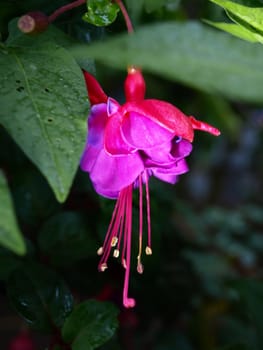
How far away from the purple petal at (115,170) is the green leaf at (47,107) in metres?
0.11

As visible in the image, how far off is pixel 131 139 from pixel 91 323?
0.26m

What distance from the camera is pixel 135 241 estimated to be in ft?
2.85

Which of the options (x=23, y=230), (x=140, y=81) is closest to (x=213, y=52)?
(x=140, y=81)

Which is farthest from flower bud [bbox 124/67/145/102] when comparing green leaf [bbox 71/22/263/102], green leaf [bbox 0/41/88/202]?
green leaf [bbox 71/22/263/102]

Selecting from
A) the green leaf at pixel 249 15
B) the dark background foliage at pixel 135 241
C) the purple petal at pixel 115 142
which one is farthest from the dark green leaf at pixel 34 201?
the green leaf at pixel 249 15

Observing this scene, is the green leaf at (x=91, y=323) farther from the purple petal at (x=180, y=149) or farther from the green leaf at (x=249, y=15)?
the green leaf at (x=249, y=15)

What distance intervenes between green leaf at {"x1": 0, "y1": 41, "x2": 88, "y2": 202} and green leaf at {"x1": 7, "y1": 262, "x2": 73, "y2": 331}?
12.6 inches

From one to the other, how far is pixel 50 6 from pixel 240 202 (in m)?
1.86

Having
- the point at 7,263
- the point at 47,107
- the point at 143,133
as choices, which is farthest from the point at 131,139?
the point at 7,263

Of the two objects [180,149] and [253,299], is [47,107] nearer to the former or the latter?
[180,149]

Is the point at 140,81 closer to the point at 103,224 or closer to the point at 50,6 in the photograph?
the point at 50,6

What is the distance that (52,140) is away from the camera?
1.69 ft

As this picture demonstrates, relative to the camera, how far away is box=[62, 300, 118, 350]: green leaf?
29.7 inches

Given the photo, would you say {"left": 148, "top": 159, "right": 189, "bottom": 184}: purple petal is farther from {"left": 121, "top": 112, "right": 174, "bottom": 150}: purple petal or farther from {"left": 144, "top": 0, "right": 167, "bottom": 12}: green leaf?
{"left": 144, "top": 0, "right": 167, "bottom": 12}: green leaf
